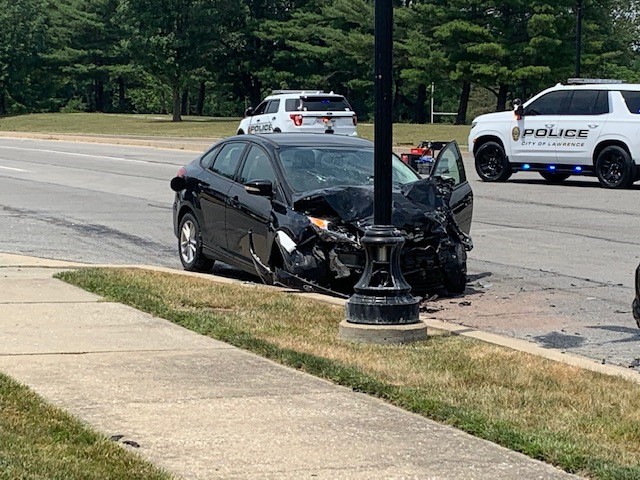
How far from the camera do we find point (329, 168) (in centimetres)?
1134

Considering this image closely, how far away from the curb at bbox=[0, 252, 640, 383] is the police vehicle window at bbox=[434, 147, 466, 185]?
6.73 feet

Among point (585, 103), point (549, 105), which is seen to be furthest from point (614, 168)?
point (549, 105)

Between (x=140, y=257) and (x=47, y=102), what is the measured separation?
70652 millimetres

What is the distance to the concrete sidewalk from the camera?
525 cm

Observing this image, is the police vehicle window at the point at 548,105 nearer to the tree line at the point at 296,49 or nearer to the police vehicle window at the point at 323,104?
the police vehicle window at the point at 323,104

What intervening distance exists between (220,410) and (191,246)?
20.1ft

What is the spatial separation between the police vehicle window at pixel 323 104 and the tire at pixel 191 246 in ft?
72.2

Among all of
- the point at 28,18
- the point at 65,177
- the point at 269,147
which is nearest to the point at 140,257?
the point at 269,147

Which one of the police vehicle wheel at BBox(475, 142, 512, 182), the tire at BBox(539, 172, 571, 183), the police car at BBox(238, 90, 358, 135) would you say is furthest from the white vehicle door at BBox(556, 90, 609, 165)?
the police car at BBox(238, 90, 358, 135)

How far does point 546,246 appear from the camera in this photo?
14.1 m

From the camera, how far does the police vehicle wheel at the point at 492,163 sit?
2439 centimetres

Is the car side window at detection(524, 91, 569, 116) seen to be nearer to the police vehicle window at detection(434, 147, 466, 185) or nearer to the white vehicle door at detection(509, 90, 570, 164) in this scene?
the white vehicle door at detection(509, 90, 570, 164)

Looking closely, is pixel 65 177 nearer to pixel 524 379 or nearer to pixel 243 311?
pixel 243 311

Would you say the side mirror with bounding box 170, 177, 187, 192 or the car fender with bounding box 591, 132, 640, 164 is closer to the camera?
the side mirror with bounding box 170, 177, 187, 192
